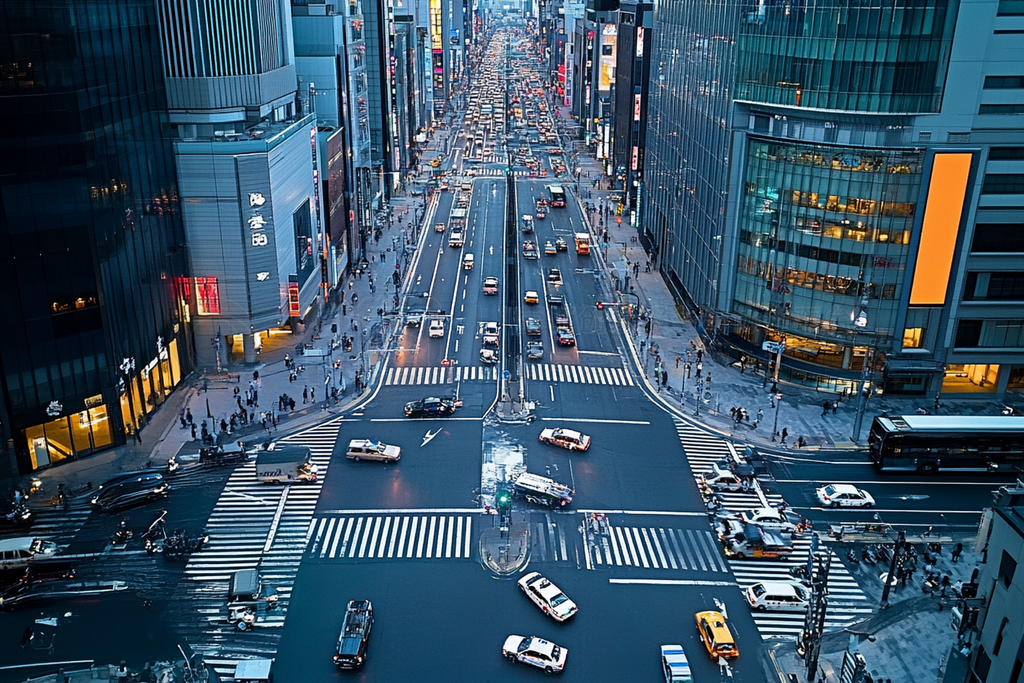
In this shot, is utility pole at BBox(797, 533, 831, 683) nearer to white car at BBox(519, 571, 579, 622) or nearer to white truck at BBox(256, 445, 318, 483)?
white car at BBox(519, 571, 579, 622)

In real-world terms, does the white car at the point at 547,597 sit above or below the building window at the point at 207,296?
below

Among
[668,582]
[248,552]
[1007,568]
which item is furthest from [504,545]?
[1007,568]

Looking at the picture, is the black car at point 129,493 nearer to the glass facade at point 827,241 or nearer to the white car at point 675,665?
the white car at point 675,665

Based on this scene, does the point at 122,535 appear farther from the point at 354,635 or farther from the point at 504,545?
the point at 504,545

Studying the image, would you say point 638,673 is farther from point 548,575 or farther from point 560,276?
point 560,276

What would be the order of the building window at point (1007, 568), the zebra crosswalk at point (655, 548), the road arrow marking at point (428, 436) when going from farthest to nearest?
the road arrow marking at point (428, 436)
the zebra crosswalk at point (655, 548)
the building window at point (1007, 568)

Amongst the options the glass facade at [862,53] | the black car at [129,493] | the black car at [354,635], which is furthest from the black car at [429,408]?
the glass facade at [862,53]

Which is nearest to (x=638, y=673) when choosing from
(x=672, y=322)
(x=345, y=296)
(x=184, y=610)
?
(x=184, y=610)
